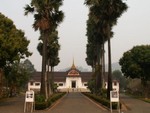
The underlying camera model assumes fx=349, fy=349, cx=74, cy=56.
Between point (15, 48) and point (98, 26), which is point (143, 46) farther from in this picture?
point (15, 48)

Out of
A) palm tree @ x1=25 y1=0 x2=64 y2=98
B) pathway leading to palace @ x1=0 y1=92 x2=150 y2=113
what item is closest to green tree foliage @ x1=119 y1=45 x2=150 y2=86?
pathway leading to palace @ x1=0 y1=92 x2=150 y2=113

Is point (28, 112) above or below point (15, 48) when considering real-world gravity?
below

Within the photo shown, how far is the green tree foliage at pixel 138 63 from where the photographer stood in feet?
194

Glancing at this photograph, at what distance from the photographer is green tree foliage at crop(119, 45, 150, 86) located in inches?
2329

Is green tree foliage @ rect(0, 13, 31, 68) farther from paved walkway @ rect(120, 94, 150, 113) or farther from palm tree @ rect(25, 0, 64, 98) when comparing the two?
paved walkway @ rect(120, 94, 150, 113)

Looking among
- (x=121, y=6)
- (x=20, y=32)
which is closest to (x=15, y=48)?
(x=20, y=32)

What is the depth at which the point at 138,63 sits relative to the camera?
60.1m

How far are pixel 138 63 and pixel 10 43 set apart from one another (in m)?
30.8

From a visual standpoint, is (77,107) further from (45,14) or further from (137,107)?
(45,14)

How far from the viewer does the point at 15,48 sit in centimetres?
3562

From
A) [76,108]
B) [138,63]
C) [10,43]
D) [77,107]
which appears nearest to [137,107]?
[77,107]

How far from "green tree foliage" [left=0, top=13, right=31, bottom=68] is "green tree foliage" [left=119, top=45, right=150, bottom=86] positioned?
25687 mm

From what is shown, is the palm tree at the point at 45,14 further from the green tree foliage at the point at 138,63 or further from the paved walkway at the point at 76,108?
the green tree foliage at the point at 138,63

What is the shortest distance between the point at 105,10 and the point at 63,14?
4895mm
